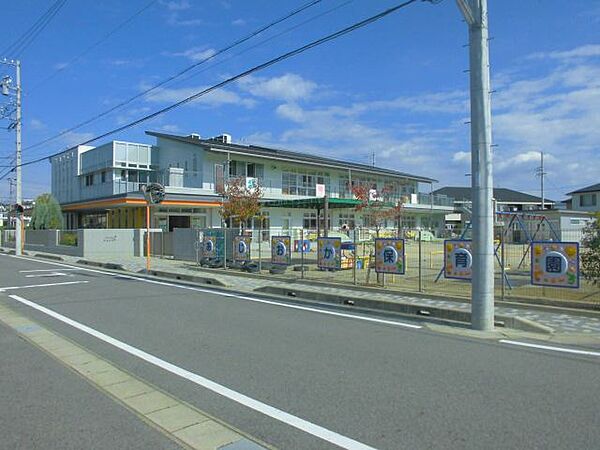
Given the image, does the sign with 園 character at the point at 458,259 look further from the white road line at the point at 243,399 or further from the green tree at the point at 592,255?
the white road line at the point at 243,399

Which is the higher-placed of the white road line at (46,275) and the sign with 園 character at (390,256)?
the sign with 園 character at (390,256)

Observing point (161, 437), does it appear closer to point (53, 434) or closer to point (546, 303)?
point (53, 434)

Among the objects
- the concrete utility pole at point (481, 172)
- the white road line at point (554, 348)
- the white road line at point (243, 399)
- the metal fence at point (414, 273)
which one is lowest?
the white road line at point (554, 348)

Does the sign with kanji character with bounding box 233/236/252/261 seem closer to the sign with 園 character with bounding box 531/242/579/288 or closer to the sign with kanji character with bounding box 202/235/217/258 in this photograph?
the sign with kanji character with bounding box 202/235/217/258

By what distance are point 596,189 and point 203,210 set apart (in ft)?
159

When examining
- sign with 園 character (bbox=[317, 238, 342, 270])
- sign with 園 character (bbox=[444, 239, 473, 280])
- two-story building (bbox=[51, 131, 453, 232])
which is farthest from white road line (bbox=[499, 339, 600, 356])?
two-story building (bbox=[51, 131, 453, 232])

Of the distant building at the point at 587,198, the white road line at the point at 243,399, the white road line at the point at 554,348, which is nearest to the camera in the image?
the white road line at the point at 243,399

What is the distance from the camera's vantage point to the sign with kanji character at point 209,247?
22.5 m

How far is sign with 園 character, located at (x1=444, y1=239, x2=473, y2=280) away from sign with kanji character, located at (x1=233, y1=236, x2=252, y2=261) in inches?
373

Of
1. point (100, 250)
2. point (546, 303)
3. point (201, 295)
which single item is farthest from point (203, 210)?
point (546, 303)

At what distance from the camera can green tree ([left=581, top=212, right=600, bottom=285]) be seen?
11156 millimetres

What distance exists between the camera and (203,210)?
38.9m

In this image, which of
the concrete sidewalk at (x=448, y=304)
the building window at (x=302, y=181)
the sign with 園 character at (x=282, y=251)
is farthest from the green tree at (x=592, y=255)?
the building window at (x=302, y=181)

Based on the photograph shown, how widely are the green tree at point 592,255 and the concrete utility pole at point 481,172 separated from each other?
134 inches
